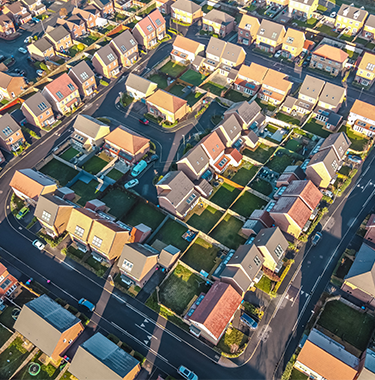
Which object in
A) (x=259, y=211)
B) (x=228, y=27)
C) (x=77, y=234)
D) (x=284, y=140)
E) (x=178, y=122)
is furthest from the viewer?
(x=228, y=27)

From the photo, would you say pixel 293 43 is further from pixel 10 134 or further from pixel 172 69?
pixel 10 134

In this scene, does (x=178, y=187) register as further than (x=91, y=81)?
No

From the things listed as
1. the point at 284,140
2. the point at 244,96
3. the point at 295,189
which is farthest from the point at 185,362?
the point at 244,96

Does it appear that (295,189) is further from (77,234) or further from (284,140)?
(77,234)

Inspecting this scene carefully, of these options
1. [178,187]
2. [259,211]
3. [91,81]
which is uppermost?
[91,81]

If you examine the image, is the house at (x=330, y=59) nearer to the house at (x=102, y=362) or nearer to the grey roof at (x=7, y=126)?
the grey roof at (x=7, y=126)

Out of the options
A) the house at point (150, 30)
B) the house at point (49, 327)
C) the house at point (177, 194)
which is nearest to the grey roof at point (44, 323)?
the house at point (49, 327)

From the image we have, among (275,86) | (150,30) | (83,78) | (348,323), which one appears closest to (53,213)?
(83,78)

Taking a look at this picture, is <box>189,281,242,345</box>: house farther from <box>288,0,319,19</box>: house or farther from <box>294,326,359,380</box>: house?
<box>288,0,319,19</box>: house
